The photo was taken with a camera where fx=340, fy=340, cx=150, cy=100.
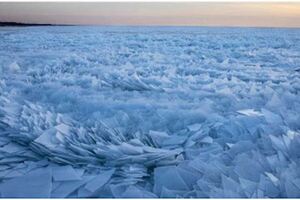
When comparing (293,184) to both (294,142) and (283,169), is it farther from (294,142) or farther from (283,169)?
(294,142)

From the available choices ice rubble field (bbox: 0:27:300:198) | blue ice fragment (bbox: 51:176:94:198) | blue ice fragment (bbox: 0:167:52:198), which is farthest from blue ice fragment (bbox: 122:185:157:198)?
blue ice fragment (bbox: 0:167:52:198)

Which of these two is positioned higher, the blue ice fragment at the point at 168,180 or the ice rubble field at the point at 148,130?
the ice rubble field at the point at 148,130

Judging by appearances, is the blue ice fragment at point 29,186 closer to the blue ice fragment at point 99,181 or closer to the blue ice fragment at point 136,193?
the blue ice fragment at point 99,181

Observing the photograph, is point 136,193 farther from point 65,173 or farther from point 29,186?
point 29,186

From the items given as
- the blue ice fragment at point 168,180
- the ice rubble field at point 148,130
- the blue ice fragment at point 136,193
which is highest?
the ice rubble field at point 148,130

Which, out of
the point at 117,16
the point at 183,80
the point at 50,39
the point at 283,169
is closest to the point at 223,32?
the point at 50,39

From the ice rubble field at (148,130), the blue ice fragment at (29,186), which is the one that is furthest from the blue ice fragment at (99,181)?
the blue ice fragment at (29,186)

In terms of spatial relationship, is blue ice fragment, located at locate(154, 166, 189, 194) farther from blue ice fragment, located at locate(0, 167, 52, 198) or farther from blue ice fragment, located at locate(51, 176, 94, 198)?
blue ice fragment, located at locate(0, 167, 52, 198)

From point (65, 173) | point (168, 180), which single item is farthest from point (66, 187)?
point (168, 180)
